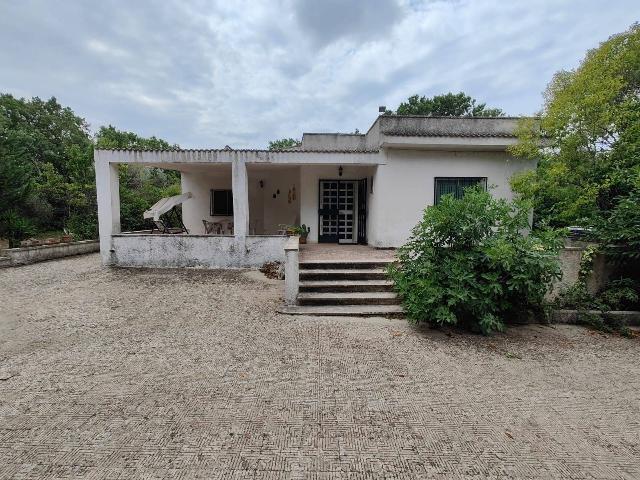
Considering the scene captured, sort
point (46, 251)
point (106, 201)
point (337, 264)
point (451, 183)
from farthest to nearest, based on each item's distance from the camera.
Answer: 1. point (46, 251)
2. point (451, 183)
3. point (106, 201)
4. point (337, 264)

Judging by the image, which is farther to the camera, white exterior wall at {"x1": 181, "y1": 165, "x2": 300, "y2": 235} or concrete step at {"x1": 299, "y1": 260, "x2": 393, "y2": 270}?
white exterior wall at {"x1": 181, "y1": 165, "x2": 300, "y2": 235}

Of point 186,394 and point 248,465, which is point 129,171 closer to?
point 186,394

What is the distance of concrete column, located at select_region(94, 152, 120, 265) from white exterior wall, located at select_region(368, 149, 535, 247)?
772cm

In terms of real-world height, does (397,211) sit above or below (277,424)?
above

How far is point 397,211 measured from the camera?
30.7 ft

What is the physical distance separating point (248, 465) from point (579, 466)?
2.38 metres

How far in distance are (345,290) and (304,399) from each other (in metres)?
3.36

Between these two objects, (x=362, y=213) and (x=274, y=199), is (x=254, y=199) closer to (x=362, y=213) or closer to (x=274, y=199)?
(x=274, y=199)

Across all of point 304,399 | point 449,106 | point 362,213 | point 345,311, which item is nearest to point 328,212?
point 362,213

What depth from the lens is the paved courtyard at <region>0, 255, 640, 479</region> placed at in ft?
7.21

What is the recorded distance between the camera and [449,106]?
3098cm

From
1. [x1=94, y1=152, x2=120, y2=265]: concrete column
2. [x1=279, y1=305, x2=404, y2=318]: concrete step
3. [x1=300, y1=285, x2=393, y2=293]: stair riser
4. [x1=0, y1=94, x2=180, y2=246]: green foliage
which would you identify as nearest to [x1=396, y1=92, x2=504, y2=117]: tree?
[x1=0, y1=94, x2=180, y2=246]: green foliage

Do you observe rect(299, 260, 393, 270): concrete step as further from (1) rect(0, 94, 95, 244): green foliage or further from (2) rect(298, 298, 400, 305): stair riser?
(1) rect(0, 94, 95, 244): green foliage

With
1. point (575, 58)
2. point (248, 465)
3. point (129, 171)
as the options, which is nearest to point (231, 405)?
point (248, 465)
